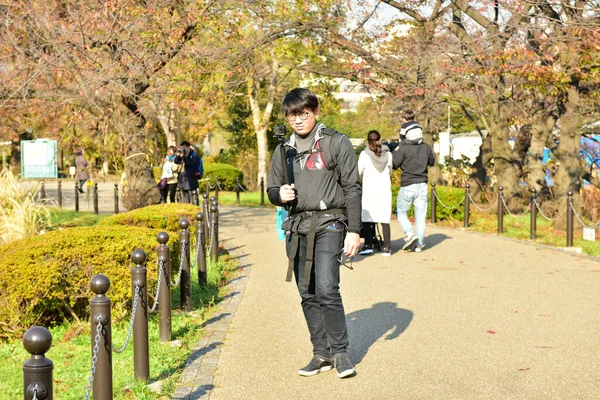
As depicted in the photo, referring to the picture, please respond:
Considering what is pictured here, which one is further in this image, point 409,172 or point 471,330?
point 409,172

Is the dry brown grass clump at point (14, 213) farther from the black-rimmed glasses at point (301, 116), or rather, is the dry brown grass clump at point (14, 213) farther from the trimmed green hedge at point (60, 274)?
the black-rimmed glasses at point (301, 116)

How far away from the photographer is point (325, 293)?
5664 mm

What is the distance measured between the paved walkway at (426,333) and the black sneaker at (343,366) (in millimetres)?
61

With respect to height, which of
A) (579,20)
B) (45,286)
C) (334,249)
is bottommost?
(45,286)

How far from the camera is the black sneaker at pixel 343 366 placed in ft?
18.5

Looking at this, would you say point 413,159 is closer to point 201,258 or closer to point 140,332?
point 201,258

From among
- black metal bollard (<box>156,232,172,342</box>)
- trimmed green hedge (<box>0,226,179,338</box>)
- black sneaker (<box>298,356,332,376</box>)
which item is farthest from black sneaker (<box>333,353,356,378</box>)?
trimmed green hedge (<box>0,226,179,338</box>)

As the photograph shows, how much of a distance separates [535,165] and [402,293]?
42.7 feet

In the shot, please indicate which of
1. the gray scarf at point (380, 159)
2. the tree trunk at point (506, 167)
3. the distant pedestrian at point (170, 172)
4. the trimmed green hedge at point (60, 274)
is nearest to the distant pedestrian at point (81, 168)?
the distant pedestrian at point (170, 172)

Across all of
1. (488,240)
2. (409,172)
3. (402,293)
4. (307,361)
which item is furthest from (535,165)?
(307,361)

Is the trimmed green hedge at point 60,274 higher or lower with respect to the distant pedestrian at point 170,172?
lower

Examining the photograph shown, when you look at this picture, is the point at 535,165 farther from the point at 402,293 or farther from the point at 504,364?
the point at 504,364

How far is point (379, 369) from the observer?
594cm

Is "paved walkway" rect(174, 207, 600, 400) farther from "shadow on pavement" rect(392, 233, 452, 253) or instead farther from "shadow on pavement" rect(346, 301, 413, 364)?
"shadow on pavement" rect(392, 233, 452, 253)
